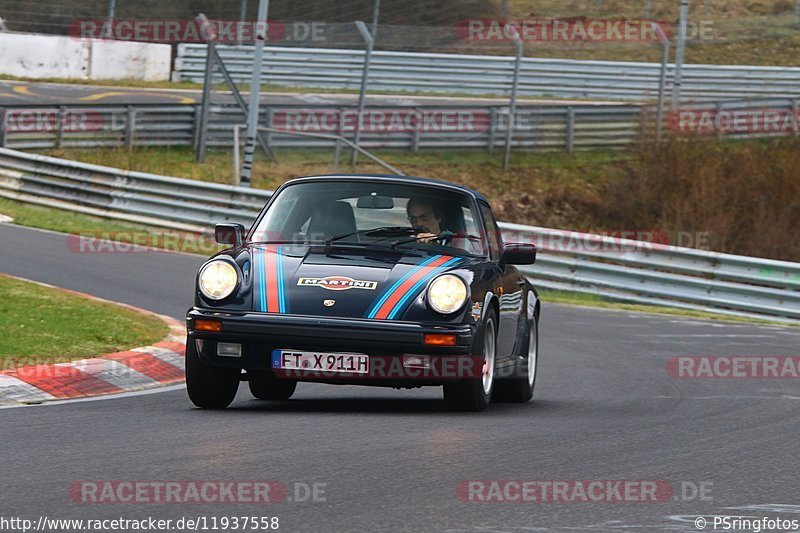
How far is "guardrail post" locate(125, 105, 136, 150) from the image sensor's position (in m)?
29.5

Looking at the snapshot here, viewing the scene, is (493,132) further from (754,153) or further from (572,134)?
(754,153)

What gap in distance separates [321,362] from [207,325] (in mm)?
693

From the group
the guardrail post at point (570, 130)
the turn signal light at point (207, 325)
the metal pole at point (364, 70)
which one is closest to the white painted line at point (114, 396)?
the turn signal light at point (207, 325)

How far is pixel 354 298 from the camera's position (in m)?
8.30

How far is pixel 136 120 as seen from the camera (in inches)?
1174

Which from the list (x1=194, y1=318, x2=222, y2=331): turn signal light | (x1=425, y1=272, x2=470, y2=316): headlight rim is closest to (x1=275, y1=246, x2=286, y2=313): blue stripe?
(x1=194, y1=318, x2=222, y2=331): turn signal light

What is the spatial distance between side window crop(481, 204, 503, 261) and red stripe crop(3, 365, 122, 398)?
257 centimetres

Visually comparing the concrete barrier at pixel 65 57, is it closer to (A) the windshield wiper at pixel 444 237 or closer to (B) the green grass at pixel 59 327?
(B) the green grass at pixel 59 327

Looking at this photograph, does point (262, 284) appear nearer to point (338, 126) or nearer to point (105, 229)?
point (105, 229)

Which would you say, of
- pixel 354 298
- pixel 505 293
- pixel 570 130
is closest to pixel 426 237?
pixel 505 293

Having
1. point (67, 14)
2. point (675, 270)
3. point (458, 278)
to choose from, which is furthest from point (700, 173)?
point (458, 278)

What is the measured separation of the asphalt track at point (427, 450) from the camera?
5500mm

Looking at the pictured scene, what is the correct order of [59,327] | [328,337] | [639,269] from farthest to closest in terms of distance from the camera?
[639,269], [59,327], [328,337]

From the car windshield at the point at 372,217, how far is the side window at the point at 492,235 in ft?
0.44
